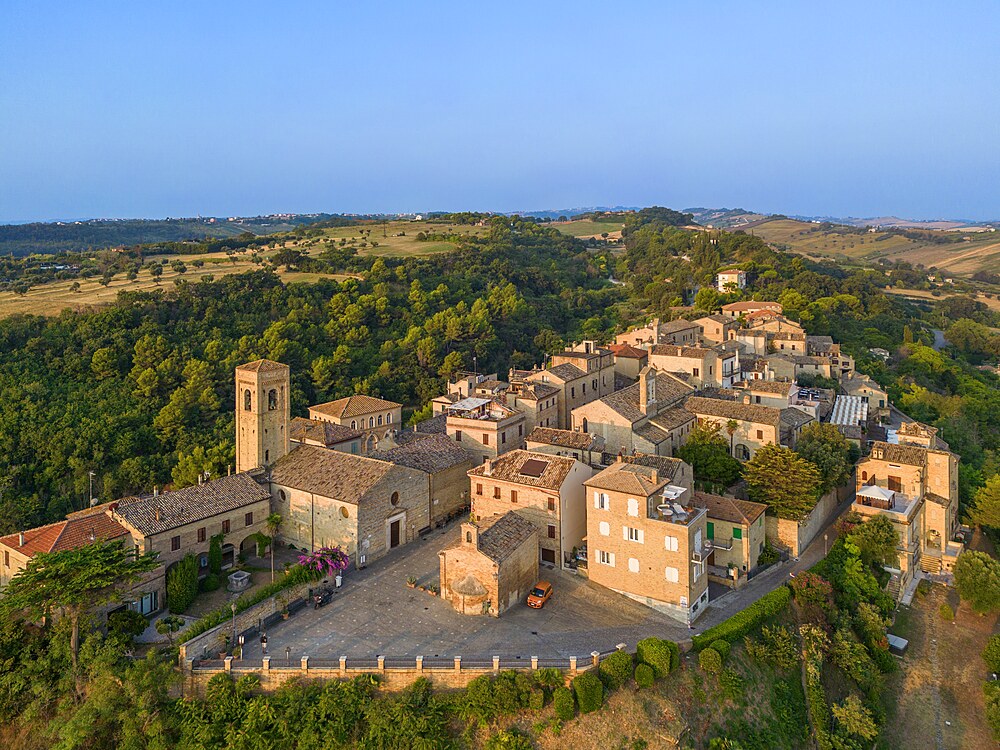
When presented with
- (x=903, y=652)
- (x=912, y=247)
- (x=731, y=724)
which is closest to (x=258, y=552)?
(x=731, y=724)

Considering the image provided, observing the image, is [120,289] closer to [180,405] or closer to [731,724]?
[180,405]

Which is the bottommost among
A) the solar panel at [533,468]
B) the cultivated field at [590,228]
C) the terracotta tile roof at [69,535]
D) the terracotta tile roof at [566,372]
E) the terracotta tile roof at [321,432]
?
the terracotta tile roof at [69,535]

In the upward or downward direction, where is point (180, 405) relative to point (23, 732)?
upward

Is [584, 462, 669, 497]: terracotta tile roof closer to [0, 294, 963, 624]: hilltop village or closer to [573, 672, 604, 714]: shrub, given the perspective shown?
[0, 294, 963, 624]: hilltop village

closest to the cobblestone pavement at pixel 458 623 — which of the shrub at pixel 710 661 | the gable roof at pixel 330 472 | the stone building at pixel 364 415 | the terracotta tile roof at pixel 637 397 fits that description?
the shrub at pixel 710 661

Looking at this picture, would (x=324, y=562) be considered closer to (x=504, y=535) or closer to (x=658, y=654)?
(x=504, y=535)

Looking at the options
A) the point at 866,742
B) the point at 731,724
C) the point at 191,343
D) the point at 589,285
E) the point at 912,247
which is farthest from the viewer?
the point at 912,247

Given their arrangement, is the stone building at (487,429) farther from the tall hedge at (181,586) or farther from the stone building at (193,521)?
the tall hedge at (181,586)

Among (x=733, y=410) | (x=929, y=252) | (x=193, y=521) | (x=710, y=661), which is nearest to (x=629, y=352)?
(x=733, y=410)
